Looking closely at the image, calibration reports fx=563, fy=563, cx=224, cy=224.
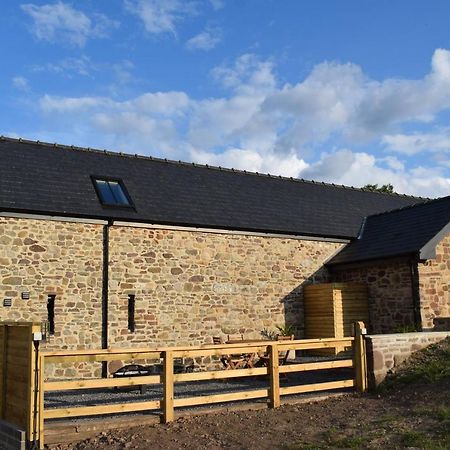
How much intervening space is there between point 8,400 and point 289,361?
23.8 ft

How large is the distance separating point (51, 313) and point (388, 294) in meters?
9.19

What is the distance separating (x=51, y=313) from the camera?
1341 centimetres

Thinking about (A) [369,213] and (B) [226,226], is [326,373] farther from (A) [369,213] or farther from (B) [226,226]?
(A) [369,213]

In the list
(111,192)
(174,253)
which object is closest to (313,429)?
(174,253)

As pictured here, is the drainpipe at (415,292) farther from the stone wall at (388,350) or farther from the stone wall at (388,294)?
the stone wall at (388,350)

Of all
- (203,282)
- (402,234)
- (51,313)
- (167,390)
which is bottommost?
(167,390)

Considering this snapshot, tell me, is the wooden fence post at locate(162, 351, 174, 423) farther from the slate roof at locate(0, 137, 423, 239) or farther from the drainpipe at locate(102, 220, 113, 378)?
the slate roof at locate(0, 137, 423, 239)

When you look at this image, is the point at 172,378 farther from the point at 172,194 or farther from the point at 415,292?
the point at 415,292

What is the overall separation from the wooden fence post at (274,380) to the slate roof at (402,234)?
23.2 feet

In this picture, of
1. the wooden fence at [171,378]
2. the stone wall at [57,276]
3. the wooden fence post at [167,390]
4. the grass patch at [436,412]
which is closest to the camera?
the wooden fence at [171,378]

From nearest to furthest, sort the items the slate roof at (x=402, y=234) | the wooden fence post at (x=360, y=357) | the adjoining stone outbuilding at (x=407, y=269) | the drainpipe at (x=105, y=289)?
the wooden fence post at (x=360, y=357), the drainpipe at (x=105, y=289), the adjoining stone outbuilding at (x=407, y=269), the slate roof at (x=402, y=234)

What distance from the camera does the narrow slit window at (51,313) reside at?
43.4 ft

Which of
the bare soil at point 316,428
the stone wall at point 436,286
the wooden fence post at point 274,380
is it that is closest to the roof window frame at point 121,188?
→ the wooden fence post at point 274,380

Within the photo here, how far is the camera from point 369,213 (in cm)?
2073
